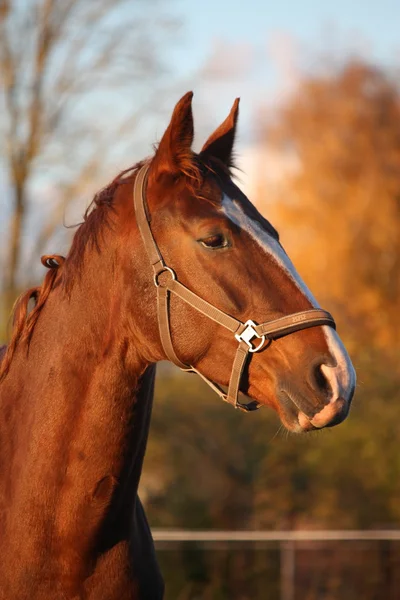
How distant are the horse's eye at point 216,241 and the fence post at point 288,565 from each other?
696 cm

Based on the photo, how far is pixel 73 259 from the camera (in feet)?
10.8

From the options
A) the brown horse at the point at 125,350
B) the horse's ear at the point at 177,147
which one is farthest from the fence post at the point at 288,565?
the horse's ear at the point at 177,147

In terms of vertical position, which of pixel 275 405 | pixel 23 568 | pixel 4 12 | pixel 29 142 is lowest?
pixel 23 568

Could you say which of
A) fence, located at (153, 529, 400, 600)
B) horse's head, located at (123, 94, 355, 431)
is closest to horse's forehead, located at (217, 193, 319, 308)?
horse's head, located at (123, 94, 355, 431)

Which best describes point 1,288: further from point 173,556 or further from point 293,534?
point 293,534

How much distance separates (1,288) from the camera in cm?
1256

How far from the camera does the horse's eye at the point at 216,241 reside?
2943mm

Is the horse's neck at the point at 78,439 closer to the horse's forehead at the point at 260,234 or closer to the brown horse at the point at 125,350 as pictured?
the brown horse at the point at 125,350

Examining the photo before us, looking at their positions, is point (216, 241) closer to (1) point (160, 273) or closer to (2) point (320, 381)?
(1) point (160, 273)

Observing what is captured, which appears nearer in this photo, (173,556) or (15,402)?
(15,402)

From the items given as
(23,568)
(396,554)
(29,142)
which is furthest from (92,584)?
(29,142)

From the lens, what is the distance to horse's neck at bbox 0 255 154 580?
9.98 ft

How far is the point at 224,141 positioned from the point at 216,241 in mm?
583

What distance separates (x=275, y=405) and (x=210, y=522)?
28.1ft
